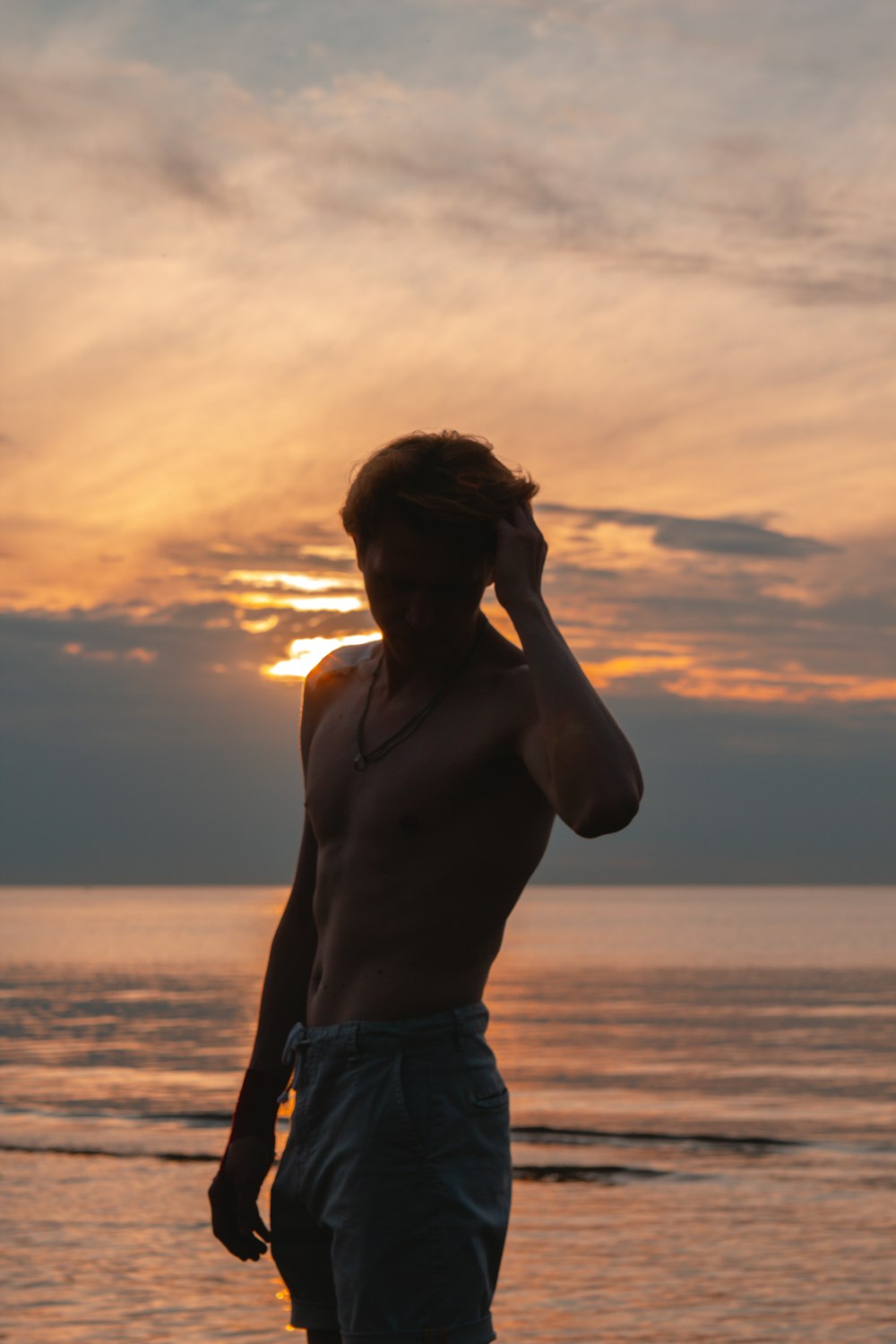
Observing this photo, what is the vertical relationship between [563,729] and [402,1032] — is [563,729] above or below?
above

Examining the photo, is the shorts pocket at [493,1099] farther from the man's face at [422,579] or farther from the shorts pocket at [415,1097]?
the man's face at [422,579]

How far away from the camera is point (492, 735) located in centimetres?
277

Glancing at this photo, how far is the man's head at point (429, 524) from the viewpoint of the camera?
9.01 ft

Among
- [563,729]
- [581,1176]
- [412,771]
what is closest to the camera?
[563,729]

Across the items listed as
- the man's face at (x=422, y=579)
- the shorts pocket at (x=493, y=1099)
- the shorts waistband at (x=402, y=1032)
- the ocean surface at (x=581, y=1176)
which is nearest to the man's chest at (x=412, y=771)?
the man's face at (x=422, y=579)

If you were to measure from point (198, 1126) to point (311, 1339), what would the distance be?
616 inches

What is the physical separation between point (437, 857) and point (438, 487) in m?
0.66

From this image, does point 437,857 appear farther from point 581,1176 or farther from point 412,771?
point 581,1176

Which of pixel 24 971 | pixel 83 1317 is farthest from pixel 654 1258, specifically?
pixel 24 971

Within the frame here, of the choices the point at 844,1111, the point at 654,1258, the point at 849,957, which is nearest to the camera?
the point at 654,1258

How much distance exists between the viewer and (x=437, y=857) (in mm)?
2771

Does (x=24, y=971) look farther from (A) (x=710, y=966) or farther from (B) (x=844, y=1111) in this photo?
(B) (x=844, y=1111)

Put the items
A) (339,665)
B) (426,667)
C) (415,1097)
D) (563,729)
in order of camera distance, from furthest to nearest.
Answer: (339,665) → (426,667) → (415,1097) → (563,729)

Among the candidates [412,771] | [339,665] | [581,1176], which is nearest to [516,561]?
[412,771]
